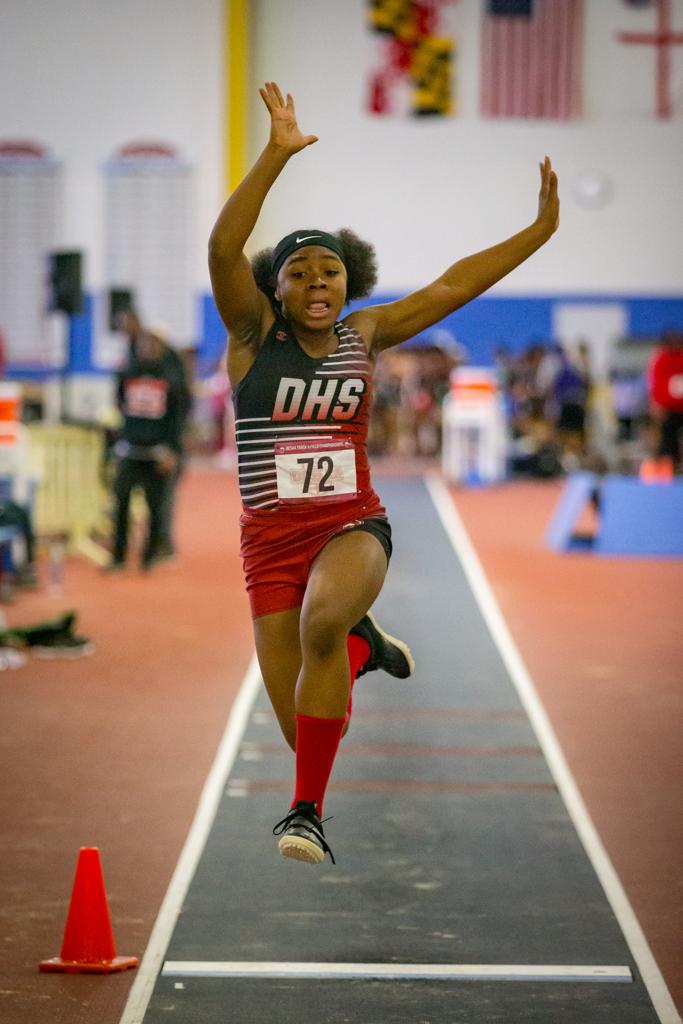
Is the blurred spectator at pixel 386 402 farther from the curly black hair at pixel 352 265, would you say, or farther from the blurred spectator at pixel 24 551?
the curly black hair at pixel 352 265

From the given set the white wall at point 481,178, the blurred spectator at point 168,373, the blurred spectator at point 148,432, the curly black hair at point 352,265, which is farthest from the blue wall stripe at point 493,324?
the curly black hair at point 352,265

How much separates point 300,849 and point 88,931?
0.63 metres

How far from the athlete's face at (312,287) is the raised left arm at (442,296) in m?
0.24

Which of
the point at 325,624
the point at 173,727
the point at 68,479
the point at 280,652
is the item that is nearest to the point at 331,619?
the point at 325,624

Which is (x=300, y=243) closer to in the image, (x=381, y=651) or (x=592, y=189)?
(x=381, y=651)

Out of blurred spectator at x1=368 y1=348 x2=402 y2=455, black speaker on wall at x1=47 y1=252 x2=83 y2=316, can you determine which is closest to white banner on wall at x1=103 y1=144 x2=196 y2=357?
blurred spectator at x1=368 y1=348 x2=402 y2=455

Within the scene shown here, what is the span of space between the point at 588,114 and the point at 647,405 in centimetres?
646

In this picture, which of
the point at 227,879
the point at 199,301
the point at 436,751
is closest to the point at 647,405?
the point at 199,301

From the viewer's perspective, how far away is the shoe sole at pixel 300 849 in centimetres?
368

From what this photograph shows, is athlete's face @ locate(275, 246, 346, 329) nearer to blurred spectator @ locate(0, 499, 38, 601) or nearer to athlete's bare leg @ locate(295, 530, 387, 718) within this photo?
athlete's bare leg @ locate(295, 530, 387, 718)

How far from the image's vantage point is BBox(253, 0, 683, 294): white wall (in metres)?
25.4

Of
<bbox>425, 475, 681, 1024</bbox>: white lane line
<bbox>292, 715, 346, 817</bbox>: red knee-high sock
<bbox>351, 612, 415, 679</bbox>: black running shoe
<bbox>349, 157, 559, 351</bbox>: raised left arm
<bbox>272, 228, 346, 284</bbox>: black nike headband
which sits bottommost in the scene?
<bbox>425, 475, 681, 1024</bbox>: white lane line

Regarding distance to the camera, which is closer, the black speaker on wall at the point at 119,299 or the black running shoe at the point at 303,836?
the black running shoe at the point at 303,836

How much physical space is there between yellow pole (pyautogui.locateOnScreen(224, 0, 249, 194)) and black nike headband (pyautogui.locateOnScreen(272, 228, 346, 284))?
21.0 meters
